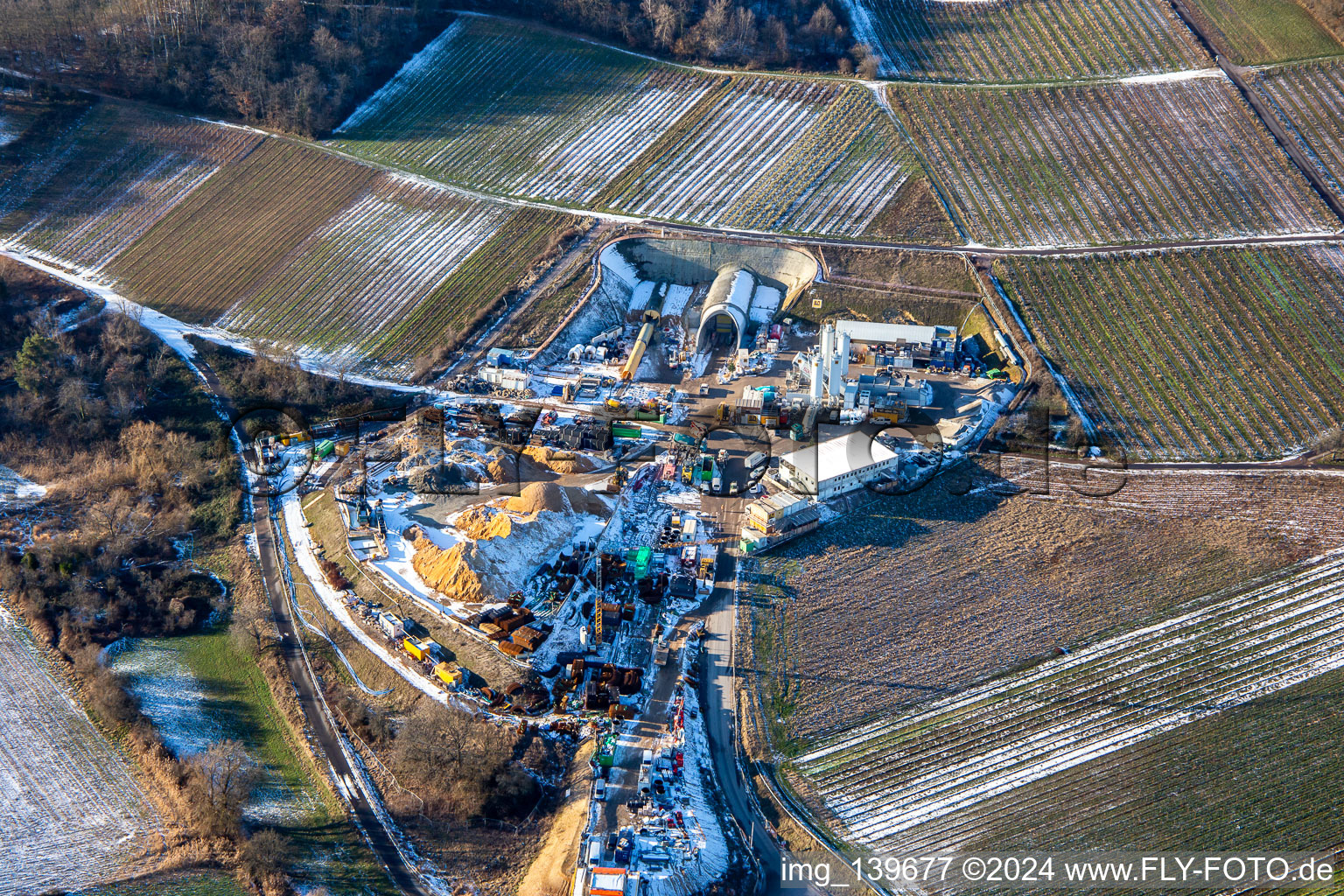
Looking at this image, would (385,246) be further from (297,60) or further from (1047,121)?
(1047,121)

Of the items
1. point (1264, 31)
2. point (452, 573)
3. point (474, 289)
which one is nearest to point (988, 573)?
point (452, 573)

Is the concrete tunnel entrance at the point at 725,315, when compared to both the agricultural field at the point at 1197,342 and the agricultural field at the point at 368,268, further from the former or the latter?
the agricultural field at the point at 368,268

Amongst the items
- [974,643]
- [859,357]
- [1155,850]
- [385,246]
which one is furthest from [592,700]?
[385,246]

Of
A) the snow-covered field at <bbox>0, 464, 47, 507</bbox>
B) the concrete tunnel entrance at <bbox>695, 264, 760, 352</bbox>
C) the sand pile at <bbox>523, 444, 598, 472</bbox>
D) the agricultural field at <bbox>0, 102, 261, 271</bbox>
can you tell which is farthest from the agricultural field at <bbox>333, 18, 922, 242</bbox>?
the snow-covered field at <bbox>0, 464, 47, 507</bbox>

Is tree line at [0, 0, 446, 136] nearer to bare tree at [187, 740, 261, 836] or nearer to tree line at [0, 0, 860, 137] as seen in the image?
tree line at [0, 0, 860, 137]

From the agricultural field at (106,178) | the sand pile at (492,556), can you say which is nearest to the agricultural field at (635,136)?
the agricultural field at (106,178)
